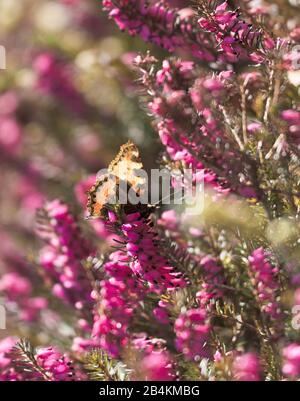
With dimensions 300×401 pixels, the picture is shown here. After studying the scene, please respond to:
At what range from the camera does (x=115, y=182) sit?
2.94ft

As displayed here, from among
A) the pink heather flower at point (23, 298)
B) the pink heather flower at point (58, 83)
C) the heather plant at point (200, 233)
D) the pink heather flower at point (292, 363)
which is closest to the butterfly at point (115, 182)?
the heather plant at point (200, 233)

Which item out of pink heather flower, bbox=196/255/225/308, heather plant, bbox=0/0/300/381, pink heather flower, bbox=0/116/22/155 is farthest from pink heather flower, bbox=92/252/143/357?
pink heather flower, bbox=0/116/22/155

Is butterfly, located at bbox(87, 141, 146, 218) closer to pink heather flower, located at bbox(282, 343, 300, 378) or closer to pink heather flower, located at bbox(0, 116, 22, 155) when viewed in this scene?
pink heather flower, located at bbox(282, 343, 300, 378)

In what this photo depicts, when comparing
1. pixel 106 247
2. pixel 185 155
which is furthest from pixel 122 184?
pixel 106 247

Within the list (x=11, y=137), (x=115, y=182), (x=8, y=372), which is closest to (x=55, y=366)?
(x=8, y=372)

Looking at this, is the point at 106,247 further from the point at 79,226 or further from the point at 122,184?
the point at 122,184

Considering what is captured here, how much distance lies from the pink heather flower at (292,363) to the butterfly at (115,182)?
0.31m

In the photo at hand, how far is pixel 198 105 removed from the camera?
1.06 metres

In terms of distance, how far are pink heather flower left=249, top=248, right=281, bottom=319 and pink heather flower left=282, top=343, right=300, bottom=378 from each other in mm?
79

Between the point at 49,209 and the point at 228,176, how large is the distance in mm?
446

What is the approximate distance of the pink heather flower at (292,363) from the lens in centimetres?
94

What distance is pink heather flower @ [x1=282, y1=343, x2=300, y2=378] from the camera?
3.10ft
